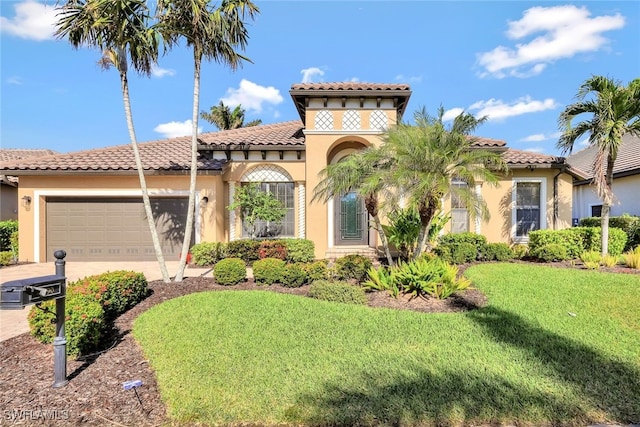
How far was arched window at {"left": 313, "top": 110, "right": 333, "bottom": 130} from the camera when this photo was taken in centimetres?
1251

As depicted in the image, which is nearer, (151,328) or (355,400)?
(355,400)

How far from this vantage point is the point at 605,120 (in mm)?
9953

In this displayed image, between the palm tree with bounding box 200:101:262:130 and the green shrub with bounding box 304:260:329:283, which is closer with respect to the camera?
the green shrub with bounding box 304:260:329:283

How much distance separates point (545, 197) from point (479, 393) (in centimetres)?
1289

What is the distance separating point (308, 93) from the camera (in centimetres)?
1199

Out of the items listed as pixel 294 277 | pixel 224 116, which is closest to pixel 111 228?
pixel 294 277

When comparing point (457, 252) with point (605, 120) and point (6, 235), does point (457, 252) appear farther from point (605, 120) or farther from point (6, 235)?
point (6, 235)

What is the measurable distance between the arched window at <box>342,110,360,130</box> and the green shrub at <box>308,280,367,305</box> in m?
7.07

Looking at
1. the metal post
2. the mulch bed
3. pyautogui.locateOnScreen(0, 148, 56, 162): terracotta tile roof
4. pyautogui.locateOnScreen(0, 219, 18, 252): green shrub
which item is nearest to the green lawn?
the mulch bed

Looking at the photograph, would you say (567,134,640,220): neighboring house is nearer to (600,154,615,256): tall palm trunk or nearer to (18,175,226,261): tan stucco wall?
(600,154,615,256): tall palm trunk

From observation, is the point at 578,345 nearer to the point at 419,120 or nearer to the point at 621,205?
the point at 419,120

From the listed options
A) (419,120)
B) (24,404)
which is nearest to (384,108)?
(419,120)

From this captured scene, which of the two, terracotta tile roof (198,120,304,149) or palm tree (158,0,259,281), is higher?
palm tree (158,0,259,281)

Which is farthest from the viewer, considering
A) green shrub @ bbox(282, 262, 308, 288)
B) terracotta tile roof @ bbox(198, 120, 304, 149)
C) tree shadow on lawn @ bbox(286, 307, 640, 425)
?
terracotta tile roof @ bbox(198, 120, 304, 149)
